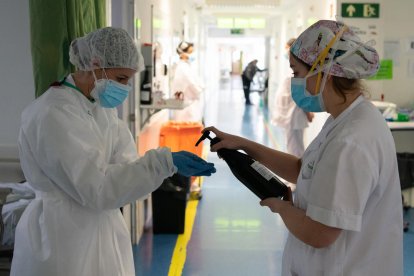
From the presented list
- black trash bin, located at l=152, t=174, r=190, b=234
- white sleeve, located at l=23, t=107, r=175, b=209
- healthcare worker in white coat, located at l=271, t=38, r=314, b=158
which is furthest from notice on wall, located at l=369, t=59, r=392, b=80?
white sleeve, located at l=23, t=107, r=175, b=209

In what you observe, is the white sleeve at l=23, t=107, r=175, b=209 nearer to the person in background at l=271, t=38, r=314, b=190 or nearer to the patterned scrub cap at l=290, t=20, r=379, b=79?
the patterned scrub cap at l=290, t=20, r=379, b=79

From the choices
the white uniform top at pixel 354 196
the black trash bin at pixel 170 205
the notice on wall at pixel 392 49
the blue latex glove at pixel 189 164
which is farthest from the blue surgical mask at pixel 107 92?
the notice on wall at pixel 392 49

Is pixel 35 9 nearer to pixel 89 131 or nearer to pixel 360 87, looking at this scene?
pixel 89 131

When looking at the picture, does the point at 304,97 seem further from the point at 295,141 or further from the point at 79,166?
the point at 295,141

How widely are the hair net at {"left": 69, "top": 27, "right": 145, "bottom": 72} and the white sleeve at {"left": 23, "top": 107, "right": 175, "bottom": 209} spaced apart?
0.29 m

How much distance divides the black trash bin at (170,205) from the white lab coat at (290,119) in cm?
194

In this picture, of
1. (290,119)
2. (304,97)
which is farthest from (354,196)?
(290,119)

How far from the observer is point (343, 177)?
1.39 metres

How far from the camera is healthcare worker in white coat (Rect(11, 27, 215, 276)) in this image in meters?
1.71

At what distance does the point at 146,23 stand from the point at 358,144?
131 inches

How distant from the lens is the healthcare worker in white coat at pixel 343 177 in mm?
1403

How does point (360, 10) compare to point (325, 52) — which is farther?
point (360, 10)

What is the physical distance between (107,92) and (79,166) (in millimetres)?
413

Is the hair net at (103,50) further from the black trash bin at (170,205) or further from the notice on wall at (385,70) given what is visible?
the notice on wall at (385,70)
